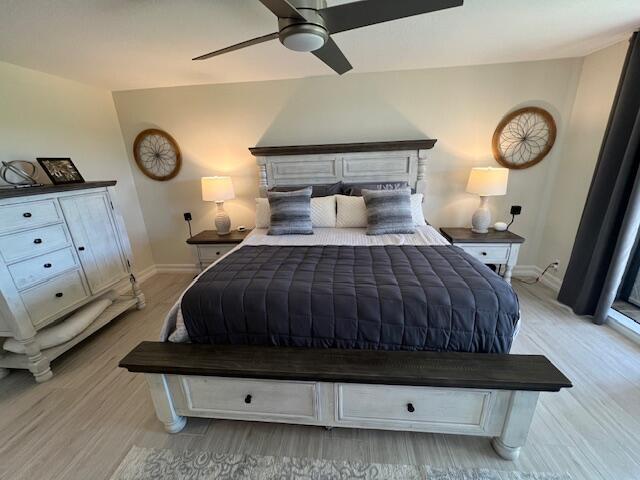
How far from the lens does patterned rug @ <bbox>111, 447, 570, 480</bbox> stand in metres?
1.21

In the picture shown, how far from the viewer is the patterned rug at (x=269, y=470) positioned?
3.97ft

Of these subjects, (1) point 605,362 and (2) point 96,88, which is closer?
(1) point 605,362

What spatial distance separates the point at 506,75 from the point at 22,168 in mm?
4472

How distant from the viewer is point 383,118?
285 cm

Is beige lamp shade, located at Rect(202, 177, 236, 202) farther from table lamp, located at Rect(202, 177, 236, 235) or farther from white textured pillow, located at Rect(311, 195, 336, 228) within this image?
white textured pillow, located at Rect(311, 195, 336, 228)

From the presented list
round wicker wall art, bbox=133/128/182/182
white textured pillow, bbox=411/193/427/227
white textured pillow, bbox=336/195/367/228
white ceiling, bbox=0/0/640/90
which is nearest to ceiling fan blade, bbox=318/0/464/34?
white ceiling, bbox=0/0/640/90

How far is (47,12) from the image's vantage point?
1.45 m

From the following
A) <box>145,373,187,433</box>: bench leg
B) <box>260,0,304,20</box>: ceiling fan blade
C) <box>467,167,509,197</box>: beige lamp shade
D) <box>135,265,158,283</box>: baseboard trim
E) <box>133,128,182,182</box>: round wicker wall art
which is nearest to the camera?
<box>260,0,304,20</box>: ceiling fan blade

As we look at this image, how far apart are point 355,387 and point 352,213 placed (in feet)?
5.38

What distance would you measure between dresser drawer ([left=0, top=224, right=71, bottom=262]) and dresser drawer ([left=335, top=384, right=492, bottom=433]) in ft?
7.38

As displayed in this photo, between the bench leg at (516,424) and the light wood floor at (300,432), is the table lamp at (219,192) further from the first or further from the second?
the bench leg at (516,424)

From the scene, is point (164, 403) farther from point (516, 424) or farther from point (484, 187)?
point (484, 187)

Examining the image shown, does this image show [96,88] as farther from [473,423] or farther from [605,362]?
[605,362]

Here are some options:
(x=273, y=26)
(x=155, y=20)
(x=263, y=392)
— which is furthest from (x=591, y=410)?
(x=155, y=20)
